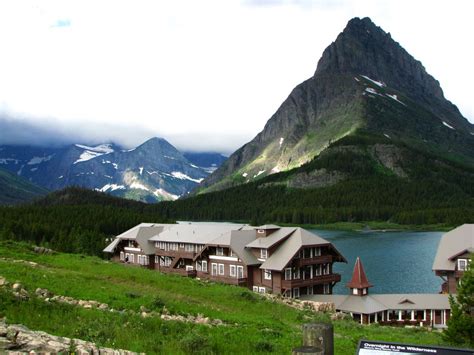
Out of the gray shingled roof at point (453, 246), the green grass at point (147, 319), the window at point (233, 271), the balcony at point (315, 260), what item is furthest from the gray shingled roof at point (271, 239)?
the green grass at point (147, 319)

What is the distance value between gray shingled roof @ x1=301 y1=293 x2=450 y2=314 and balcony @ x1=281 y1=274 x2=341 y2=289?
7013 mm

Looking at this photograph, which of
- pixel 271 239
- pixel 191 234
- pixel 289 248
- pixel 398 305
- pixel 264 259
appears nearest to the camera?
pixel 398 305

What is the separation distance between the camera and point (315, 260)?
7238 centimetres

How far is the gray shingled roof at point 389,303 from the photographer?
200 ft

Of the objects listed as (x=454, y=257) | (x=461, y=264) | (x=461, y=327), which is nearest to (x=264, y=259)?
(x=454, y=257)

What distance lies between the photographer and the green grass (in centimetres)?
1812

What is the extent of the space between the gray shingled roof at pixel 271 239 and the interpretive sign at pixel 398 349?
62405 millimetres

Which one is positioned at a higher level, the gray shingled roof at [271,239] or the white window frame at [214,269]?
the gray shingled roof at [271,239]

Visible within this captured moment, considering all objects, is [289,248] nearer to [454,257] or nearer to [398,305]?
[398,305]

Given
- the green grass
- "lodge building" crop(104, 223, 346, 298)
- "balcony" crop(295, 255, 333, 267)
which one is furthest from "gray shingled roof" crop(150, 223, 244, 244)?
the green grass

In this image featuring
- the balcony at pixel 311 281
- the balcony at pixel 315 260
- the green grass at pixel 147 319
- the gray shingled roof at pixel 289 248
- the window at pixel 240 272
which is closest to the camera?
the green grass at pixel 147 319

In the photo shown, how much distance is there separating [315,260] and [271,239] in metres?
6.82

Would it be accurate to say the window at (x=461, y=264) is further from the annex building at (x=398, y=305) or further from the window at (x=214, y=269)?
the window at (x=214, y=269)

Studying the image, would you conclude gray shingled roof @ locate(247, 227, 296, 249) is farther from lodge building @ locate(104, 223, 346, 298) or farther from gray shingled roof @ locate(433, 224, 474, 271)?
gray shingled roof @ locate(433, 224, 474, 271)
